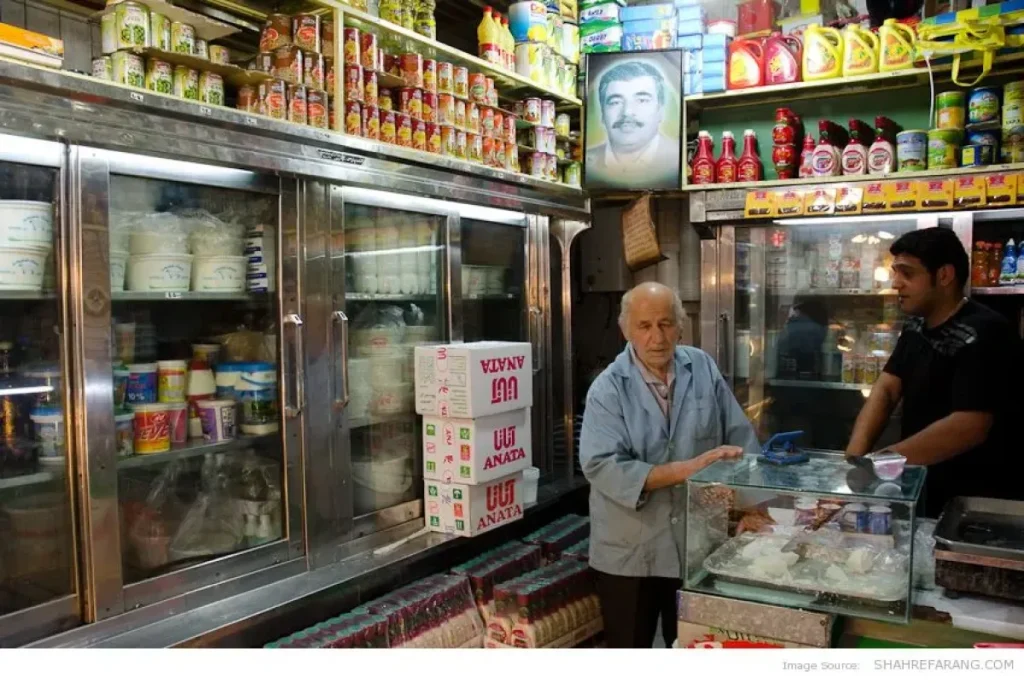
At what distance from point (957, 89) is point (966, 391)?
6.29 ft

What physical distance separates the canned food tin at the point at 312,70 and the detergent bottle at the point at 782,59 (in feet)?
7.49

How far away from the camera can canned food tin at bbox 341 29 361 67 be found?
2830mm

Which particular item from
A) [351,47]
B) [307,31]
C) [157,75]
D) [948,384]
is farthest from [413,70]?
[948,384]

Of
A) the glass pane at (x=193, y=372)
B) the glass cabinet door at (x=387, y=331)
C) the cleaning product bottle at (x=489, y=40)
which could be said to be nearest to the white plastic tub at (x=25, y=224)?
the glass pane at (x=193, y=372)

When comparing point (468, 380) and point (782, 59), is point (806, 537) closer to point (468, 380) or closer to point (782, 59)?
point (468, 380)

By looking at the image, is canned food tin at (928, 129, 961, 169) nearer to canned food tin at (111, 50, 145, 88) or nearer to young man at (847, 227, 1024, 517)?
young man at (847, 227, 1024, 517)

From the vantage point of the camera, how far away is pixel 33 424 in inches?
83.0

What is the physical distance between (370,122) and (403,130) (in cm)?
17

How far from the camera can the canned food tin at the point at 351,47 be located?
2.83 metres

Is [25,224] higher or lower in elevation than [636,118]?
lower

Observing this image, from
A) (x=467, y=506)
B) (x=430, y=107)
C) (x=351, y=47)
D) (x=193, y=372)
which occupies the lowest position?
(x=467, y=506)

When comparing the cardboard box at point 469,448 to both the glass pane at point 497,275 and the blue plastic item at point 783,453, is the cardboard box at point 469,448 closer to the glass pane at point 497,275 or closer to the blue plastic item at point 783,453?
the glass pane at point 497,275

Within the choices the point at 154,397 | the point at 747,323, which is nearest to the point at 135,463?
the point at 154,397

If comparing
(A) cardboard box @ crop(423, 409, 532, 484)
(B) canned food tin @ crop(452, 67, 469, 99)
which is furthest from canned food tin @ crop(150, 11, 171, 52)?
(A) cardboard box @ crop(423, 409, 532, 484)
